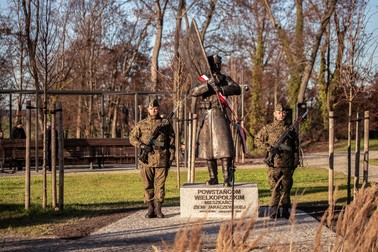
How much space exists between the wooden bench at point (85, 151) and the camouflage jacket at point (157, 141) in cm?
1175

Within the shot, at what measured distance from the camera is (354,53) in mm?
18484

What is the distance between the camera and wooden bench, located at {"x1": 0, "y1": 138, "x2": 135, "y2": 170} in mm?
20297

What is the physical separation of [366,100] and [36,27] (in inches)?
1343

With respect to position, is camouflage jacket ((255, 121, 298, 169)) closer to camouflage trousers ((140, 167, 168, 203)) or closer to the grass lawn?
camouflage trousers ((140, 167, 168, 203))

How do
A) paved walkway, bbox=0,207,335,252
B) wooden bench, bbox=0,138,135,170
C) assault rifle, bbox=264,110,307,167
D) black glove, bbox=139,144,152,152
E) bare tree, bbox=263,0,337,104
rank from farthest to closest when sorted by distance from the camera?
1. bare tree, bbox=263,0,337,104
2. wooden bench, bbox=0,138,135,170
3. black glove, bbox=139,144,152,152
4. assault rifle, bbox=264,110,307,167
5. paved walkway, bbox=0,207,335,252

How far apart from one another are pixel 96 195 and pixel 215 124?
4.74m

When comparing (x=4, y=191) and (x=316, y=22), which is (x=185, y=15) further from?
(x=4, y=191)

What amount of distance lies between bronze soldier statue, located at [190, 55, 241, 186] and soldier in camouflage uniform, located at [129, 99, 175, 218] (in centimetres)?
54

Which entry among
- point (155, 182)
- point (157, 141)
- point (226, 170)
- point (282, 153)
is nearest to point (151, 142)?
point (157, 141)

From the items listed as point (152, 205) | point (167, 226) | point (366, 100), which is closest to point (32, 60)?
point (152, 205)

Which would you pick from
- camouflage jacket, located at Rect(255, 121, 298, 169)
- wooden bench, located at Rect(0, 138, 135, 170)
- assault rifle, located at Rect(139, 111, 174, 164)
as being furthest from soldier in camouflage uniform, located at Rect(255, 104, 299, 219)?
wooden bench, located at Rect(0, 138, 135, 170)

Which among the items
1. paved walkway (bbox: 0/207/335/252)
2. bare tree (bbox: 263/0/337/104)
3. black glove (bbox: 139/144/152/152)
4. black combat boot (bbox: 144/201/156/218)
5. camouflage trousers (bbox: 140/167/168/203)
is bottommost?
paved walkway (bbox: 0/207/335/252)

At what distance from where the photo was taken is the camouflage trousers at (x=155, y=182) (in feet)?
31.0

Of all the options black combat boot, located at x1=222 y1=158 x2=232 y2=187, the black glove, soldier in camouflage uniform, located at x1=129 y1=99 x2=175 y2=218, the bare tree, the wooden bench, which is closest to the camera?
the black glove
